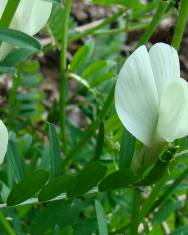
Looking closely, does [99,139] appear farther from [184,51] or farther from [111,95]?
[184,51]

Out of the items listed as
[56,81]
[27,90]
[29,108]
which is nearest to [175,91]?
[29,108]

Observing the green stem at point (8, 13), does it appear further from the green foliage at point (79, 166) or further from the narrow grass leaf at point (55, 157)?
the narrow grass leaf at point (55, 157)

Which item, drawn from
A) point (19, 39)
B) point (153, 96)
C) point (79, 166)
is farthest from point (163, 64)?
point (79, 166)

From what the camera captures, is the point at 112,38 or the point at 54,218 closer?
the point at 54,218

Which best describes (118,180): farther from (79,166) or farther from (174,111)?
(79,166)

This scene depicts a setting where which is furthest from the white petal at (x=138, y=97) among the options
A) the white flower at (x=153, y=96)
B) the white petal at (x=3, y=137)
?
the white petal at (x=3, y=137)

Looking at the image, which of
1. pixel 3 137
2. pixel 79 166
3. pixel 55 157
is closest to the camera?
pixel 3 137
